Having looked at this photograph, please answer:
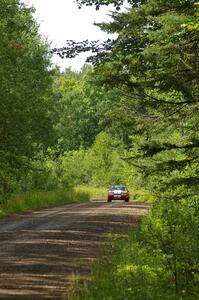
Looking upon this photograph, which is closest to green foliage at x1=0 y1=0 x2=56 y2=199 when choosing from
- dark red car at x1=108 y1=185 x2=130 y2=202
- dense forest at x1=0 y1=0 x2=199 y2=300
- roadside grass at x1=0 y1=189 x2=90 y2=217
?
dense forest at x1=0 y1=0 x2=199 y2=300

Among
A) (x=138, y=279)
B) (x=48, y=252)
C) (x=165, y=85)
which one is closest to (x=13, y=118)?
(x=48, y=252)

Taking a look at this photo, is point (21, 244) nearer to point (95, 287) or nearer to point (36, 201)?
point (95, 287)

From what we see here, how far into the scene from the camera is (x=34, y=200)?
98.6 ft

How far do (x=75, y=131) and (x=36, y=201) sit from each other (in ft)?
225

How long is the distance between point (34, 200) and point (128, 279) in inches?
882

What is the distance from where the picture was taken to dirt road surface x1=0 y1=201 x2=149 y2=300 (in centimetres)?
905

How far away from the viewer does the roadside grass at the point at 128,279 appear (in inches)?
288

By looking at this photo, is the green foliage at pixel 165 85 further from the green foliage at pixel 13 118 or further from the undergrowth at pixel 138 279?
the green foliage at pixel 13 118

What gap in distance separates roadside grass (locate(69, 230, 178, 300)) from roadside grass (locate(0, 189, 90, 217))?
45.0ft

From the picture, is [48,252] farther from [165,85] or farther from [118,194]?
[118,194]

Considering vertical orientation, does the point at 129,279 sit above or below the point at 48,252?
above

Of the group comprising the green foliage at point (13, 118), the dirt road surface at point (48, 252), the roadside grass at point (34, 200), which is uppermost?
the green foliage at point (13, 118)

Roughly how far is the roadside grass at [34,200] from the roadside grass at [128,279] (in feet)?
45.0

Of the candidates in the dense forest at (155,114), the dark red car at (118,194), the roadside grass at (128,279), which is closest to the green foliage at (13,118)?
the dense forest at (155,114)
